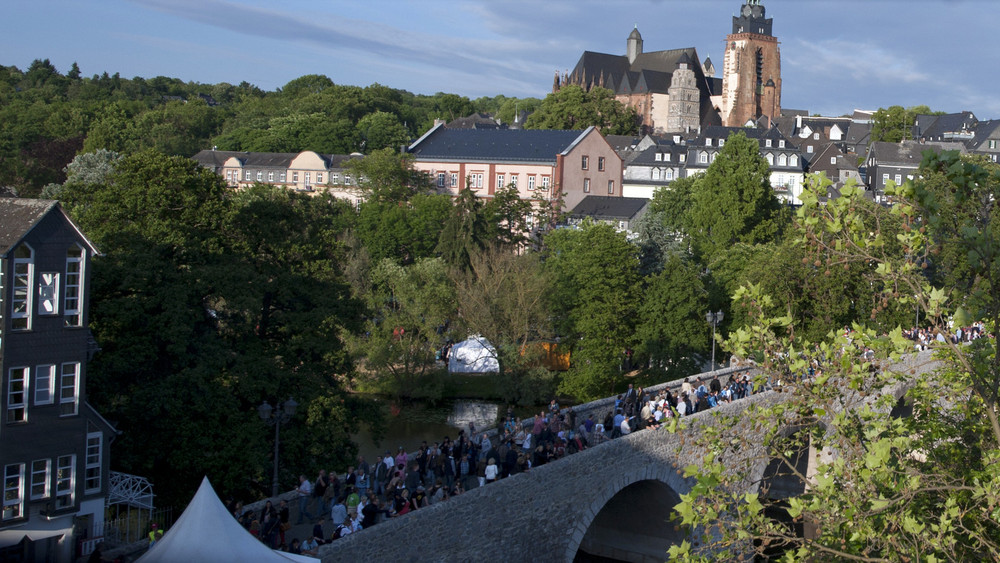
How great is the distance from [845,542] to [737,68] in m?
112

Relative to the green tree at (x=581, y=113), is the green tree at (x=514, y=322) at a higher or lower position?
lower

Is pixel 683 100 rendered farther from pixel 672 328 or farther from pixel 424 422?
pixel 424 422

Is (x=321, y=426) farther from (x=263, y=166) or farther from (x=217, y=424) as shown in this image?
(x=263, y=166)

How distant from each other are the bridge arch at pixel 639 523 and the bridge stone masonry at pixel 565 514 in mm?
24

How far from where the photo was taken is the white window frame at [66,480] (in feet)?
55.1

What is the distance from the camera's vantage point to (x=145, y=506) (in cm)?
1902

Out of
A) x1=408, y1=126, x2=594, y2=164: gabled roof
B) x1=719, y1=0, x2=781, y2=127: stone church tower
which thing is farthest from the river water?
x1=719, y1=0, x2=781, y2=127: stone church tower

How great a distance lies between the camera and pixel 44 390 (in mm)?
16516

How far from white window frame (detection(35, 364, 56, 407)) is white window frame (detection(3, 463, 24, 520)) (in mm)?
1028

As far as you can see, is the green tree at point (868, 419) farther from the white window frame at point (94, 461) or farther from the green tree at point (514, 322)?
the green tree at point (514, 322)

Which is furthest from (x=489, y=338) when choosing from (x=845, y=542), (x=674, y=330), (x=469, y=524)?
(x=845, y=542)

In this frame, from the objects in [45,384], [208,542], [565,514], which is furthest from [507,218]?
[208,542]

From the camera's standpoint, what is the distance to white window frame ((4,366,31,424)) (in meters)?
15.9

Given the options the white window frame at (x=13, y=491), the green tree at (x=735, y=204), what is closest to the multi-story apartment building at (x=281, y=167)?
the green tree at (x=735, y=204)
